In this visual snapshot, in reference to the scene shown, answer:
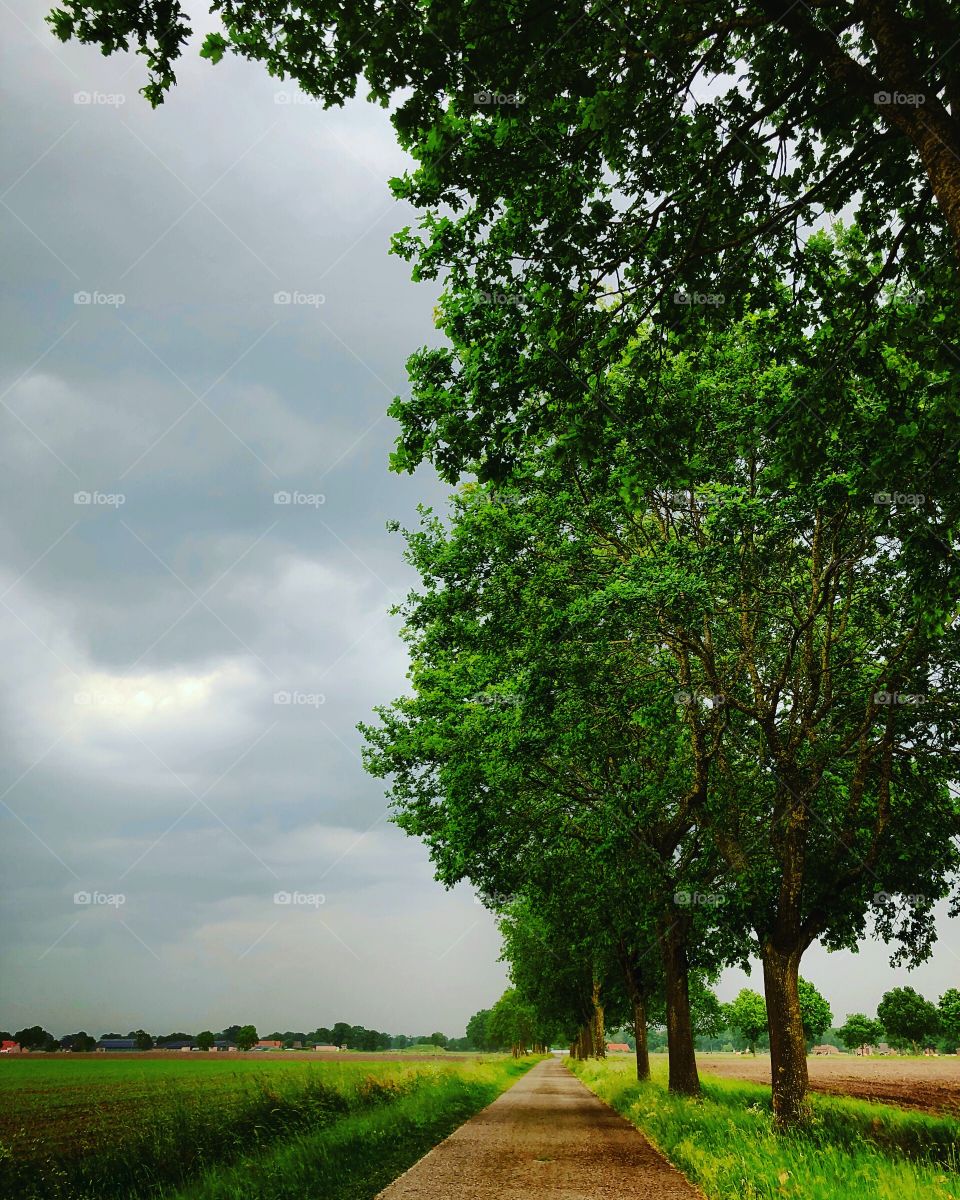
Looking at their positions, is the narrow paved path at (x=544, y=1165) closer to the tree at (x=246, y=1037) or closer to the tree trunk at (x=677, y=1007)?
the tree trunk at (x=677, y=1007)

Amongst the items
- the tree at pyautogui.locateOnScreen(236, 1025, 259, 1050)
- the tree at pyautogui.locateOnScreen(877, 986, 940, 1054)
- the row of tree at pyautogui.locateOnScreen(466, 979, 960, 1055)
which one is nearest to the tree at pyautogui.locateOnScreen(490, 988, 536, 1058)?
the row of tree at pyautogui.locateOnScreen(466, 979, 960, 1055)

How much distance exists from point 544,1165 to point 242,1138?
4926mm

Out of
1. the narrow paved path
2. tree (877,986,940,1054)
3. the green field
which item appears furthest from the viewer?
tree (877,986,940,1054)

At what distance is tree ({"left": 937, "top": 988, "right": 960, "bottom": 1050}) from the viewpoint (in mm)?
83375

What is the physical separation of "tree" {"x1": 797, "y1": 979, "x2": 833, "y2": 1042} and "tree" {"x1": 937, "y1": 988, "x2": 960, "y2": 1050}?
12.7 metres

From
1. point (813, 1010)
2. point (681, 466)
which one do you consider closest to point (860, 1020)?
point (813, 1010)

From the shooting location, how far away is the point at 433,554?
16391 mm

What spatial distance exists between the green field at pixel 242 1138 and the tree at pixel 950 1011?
284ft

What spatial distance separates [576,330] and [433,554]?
10.0 meters

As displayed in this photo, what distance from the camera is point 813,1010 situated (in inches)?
3529

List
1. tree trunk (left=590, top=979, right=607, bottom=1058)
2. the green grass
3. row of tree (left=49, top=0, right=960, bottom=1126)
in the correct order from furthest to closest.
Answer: tree trunk (left=590, top=979, right=607, bottom=1058) < the green grass < row of tree (left=49, top=0, right=960, bottom=1126)

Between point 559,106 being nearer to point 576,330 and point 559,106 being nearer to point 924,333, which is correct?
point 576,330

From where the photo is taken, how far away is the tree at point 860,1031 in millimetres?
111688

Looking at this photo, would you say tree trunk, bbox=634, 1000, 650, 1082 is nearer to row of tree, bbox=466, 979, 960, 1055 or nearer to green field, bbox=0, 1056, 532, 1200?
green field, bbox=0, 1056, 532, 1200
